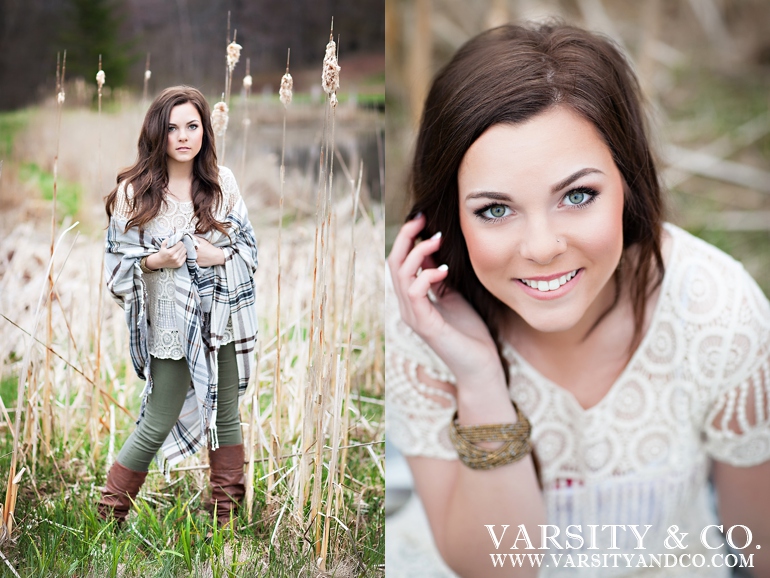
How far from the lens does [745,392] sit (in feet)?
6.31

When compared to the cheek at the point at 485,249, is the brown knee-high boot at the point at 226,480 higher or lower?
lower

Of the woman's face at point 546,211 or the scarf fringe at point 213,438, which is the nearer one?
the woman's face at point 546,211

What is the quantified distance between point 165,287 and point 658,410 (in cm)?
134

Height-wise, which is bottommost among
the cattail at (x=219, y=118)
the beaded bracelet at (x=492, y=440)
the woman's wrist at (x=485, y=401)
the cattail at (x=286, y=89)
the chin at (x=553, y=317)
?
the beaded bracelet at (x=492, y=440)

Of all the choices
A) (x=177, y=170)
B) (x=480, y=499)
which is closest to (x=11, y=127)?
(x=177, y=170)

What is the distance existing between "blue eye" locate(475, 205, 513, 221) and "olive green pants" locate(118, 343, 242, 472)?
2.31 feet

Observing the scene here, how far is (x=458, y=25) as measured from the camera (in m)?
3.36

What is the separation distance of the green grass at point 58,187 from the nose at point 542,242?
1.13m

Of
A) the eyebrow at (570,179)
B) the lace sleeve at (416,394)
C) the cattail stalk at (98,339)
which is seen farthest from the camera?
the lace sleeve at (416,394)

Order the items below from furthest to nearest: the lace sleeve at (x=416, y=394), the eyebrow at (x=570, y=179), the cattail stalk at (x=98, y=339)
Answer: the lace sleeve at (x=416, y=394) < the cattail stalk at (x=98, y=339) < the eyebrow at (x=570, y=179)

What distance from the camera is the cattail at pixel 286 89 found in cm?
190

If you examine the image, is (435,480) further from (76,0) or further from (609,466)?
(76,0)

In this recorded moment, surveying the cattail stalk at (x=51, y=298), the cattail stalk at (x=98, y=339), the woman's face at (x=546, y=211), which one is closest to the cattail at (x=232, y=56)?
the cattail stalk at (x=98, y=339)

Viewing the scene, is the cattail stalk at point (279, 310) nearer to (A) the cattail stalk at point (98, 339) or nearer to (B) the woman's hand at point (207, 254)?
(B) the woman's hand at point (207, 254)
